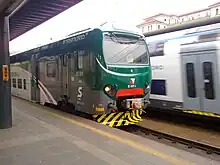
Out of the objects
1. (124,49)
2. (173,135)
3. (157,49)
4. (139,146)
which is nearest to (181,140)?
(173,135)

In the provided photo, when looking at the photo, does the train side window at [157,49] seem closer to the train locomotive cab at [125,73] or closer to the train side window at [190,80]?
the train side window at [190,80]

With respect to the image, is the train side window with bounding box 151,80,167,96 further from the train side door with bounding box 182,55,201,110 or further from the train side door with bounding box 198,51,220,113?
the train side door with bounding box 198,51,220,113

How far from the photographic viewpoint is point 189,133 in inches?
328

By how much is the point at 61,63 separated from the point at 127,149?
16.8 feet

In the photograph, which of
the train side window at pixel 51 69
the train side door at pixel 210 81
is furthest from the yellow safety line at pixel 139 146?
the train side door at pixel 210 81

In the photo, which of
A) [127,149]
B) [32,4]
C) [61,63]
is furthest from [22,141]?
[32,4]

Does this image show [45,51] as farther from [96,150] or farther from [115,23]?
[96,150]

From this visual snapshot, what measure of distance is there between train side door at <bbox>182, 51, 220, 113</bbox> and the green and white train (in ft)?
4.41

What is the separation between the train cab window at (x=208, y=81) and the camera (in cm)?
789

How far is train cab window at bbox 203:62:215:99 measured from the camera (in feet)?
25.9

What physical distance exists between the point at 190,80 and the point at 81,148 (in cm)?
504

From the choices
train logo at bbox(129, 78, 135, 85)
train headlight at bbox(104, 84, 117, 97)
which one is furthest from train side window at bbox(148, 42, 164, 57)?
train headlight at bbox(104, 84, 117, 97)

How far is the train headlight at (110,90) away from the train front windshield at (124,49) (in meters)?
0.69

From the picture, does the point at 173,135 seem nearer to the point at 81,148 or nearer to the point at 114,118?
the point at 114,118
